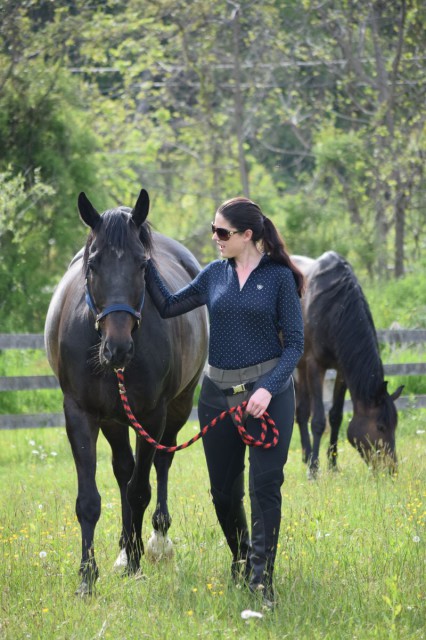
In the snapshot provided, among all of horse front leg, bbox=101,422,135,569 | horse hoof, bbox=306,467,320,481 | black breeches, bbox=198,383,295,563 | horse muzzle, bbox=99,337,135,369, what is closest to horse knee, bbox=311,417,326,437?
horse hoof, bbox=306,467,320,481

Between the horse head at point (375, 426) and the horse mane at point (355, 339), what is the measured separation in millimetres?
52

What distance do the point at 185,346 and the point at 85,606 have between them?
2005 millimetres

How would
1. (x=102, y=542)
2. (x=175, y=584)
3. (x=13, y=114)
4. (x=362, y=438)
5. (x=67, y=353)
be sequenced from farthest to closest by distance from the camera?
1. (x=13, y=114)
2. (x=362, y=438)
3. (x=102, y=542)
4. (x=67, y=353)
5. (x=175, y=584)

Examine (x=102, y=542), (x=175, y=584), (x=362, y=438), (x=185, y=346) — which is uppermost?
(x=185, y=346)

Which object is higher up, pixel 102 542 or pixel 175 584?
pixel 175 584

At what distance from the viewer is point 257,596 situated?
3928 millimetres

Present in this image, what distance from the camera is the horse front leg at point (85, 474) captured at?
4.38m

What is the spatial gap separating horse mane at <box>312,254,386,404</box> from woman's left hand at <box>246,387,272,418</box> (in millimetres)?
3920

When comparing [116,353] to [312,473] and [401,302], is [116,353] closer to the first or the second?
[312,473]

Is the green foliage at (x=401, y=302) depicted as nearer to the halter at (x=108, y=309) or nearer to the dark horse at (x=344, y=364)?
the dark horse at (x=344, y=364)

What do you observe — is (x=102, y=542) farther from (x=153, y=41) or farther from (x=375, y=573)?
(x=153, y=41)

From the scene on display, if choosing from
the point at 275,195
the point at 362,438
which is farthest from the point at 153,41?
the point at 362,438

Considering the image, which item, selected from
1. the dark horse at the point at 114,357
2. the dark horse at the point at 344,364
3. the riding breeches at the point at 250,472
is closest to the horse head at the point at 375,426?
the dark horse at the point at 344,364

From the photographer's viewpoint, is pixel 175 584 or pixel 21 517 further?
pixel 21 517
